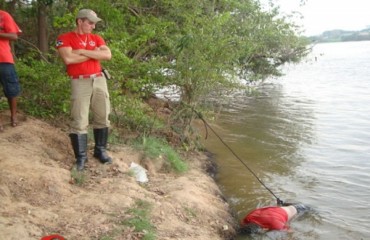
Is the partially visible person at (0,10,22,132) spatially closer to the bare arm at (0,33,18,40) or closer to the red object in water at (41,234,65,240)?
the bare arm at (0,33,18,40)

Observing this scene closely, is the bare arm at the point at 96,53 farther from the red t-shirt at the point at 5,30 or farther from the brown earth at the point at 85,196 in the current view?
the brown earth at the point at 85,196

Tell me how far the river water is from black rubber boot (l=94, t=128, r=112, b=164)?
2083 millimetres

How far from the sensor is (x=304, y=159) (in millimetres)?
8555

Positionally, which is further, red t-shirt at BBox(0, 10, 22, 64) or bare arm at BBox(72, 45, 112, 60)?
red t-shirt at BBox(0, 10, 22, 64)

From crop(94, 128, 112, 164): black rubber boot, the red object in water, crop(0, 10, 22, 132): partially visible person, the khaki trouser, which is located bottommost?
the red object in water

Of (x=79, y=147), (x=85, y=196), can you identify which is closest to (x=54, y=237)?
(x=85, y=196)

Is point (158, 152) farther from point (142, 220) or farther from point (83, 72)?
point (142, 220)

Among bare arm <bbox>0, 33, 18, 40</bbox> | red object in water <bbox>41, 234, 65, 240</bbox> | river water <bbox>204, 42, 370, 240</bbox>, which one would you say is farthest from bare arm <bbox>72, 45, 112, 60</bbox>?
river water <bbox>204, 42, 370, 240</bbox>

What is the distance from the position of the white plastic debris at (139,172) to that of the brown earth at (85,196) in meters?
0.09

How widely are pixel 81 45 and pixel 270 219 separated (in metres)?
A: 3.24

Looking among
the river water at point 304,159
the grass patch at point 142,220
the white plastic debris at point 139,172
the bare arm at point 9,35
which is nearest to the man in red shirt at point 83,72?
the white plastic debris at point 139,172

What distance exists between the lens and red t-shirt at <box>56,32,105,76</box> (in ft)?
15.3

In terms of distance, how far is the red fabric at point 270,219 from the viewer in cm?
496

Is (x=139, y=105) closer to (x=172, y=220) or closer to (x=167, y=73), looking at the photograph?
(x=167, y=73)
